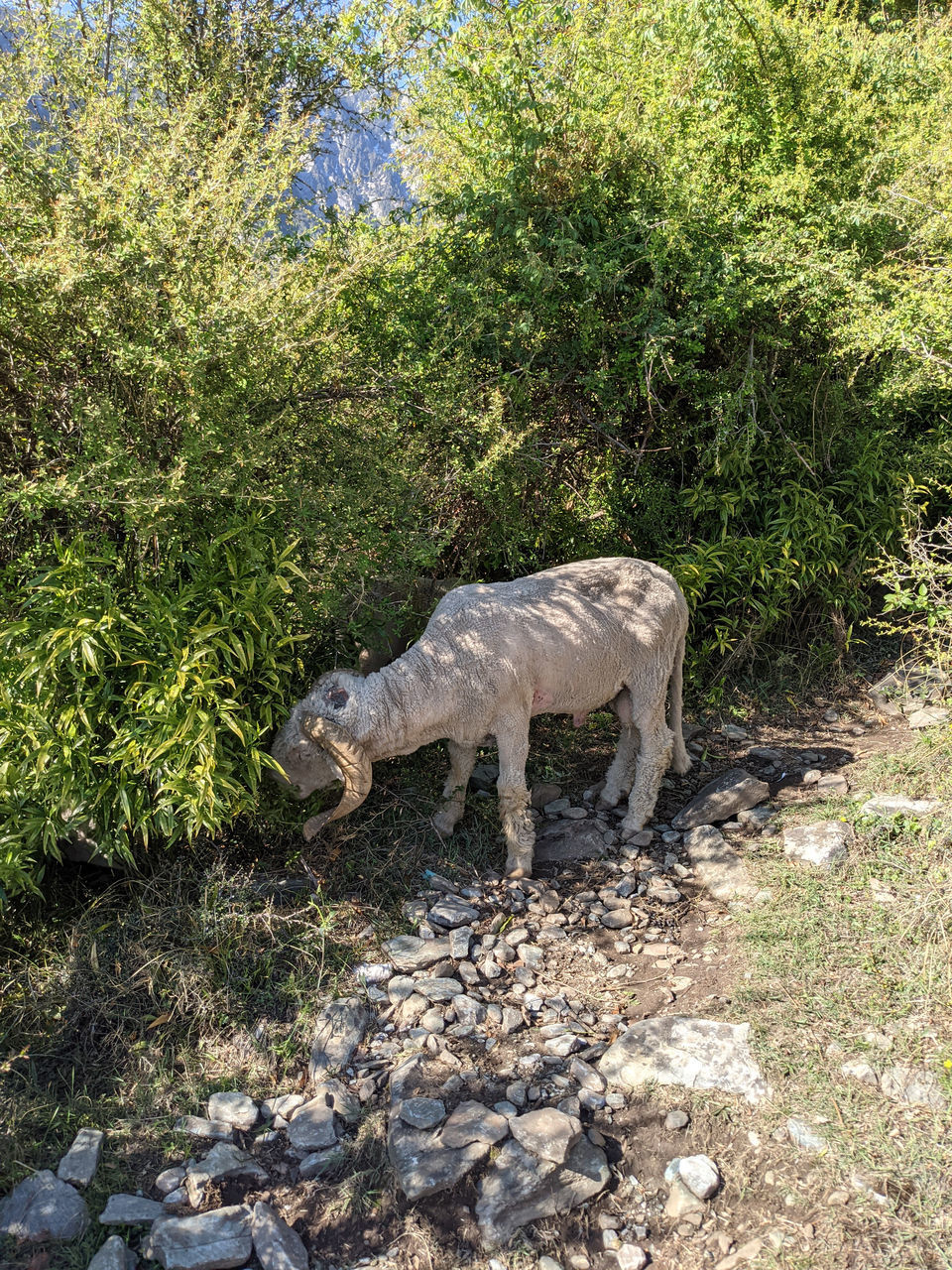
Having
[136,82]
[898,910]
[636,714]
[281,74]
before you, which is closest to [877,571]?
[636,714]

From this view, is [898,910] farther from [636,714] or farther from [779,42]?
[779,42]

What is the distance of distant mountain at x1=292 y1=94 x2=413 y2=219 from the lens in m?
6.81

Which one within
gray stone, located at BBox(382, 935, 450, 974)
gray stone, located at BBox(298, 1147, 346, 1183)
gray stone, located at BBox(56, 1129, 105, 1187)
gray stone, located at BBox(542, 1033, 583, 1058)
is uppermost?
gray stone, located at BBox(382, 935, 450, 974)

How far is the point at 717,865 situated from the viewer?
5.27 meters

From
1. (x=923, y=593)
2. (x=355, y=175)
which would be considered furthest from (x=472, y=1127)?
(x=355, y=175)

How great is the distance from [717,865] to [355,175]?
5.97 meters

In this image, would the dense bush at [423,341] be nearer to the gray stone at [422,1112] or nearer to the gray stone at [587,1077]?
the gray stone at [422,1112]

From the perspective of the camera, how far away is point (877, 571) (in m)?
7.53

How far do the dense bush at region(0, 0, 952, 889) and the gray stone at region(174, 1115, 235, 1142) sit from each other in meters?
1.25

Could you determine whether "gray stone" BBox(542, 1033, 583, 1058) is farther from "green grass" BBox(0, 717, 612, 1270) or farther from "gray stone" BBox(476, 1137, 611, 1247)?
"green grass" BBox(0, 717, 612, 1270)

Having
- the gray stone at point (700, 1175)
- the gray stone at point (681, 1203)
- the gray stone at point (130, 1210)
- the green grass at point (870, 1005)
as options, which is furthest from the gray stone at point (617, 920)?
the gray stone at point (130, 1210)

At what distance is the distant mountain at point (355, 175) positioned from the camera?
22.4ft

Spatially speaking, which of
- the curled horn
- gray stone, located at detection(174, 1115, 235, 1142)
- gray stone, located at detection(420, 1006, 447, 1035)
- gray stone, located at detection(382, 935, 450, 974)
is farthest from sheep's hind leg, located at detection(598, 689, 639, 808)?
gray stone, located at detection(174, 1115, 235, 1142)

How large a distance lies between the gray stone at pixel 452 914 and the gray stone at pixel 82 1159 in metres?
1.84
